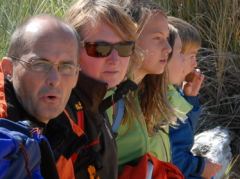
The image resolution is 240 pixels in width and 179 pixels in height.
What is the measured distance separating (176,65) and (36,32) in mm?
1815

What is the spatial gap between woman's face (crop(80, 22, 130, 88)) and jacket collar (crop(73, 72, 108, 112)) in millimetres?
63

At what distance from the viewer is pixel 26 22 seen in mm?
2375

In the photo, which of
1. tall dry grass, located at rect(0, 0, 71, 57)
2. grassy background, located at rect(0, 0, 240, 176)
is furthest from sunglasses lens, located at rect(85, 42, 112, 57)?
grassy background, located at rect(0, 0, 240, 176)

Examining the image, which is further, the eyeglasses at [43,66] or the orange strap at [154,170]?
the orange strap at [154,170]

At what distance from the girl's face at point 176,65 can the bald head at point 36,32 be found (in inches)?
61.7

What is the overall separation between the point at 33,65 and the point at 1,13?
6.91 feet

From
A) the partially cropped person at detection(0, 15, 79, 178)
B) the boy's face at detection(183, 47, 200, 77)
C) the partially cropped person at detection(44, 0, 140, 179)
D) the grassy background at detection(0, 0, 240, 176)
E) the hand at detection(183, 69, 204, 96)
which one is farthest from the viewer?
the grassy background at detection(0, 0, 240, 176)

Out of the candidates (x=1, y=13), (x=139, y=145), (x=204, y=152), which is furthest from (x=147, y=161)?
(x=204, y=152)

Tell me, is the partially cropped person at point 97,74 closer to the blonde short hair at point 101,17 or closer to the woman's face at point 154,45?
the blonde short hair at point 101,17

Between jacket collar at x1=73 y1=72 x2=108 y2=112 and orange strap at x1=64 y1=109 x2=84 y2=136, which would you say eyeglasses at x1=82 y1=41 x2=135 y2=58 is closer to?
jacket collar at x1=73 y1=72 x2=108 y2=112

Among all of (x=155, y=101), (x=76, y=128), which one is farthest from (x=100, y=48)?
(x=155, y=101)

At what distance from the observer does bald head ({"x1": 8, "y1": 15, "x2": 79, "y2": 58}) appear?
2.30m

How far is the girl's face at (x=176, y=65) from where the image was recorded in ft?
12.8

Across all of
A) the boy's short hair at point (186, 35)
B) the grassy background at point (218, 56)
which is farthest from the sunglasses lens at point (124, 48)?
the grassy background at point (218, 56)
